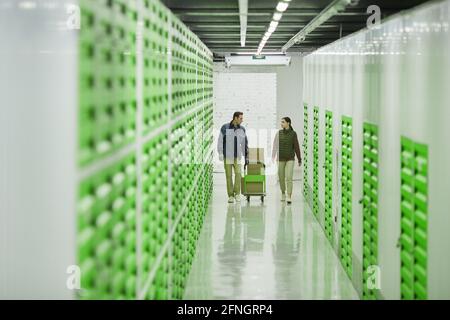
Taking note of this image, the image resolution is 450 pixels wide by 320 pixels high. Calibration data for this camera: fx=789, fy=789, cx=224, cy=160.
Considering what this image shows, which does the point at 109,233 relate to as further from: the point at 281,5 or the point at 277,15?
the point at 277,15

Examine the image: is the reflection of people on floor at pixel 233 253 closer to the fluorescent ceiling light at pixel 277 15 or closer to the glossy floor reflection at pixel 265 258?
the glossy floor reflection at pixel 265 258

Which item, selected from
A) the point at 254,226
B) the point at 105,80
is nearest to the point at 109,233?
the point at 105,80

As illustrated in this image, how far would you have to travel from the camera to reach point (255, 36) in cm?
1364

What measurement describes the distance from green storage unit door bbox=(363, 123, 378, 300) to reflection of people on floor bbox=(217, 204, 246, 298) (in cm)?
147

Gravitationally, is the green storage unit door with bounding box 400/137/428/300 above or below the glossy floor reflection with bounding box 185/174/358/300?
above

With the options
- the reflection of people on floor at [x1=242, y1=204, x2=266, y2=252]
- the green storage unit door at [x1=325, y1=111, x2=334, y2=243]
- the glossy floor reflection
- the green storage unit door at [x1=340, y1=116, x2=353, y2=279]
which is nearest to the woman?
the glossy floor reflection

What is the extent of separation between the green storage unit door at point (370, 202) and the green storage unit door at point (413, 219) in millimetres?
1093

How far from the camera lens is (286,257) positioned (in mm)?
10070

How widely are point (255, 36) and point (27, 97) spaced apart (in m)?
11.0

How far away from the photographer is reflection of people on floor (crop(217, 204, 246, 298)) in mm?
8762

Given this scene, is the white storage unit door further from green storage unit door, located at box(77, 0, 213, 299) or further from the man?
green storage unit door, located at box(77, 0, 213, 299)

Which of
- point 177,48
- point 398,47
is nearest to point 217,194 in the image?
point 177,48

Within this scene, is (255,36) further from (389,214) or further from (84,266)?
(84,266)

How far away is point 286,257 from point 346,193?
1.52m
